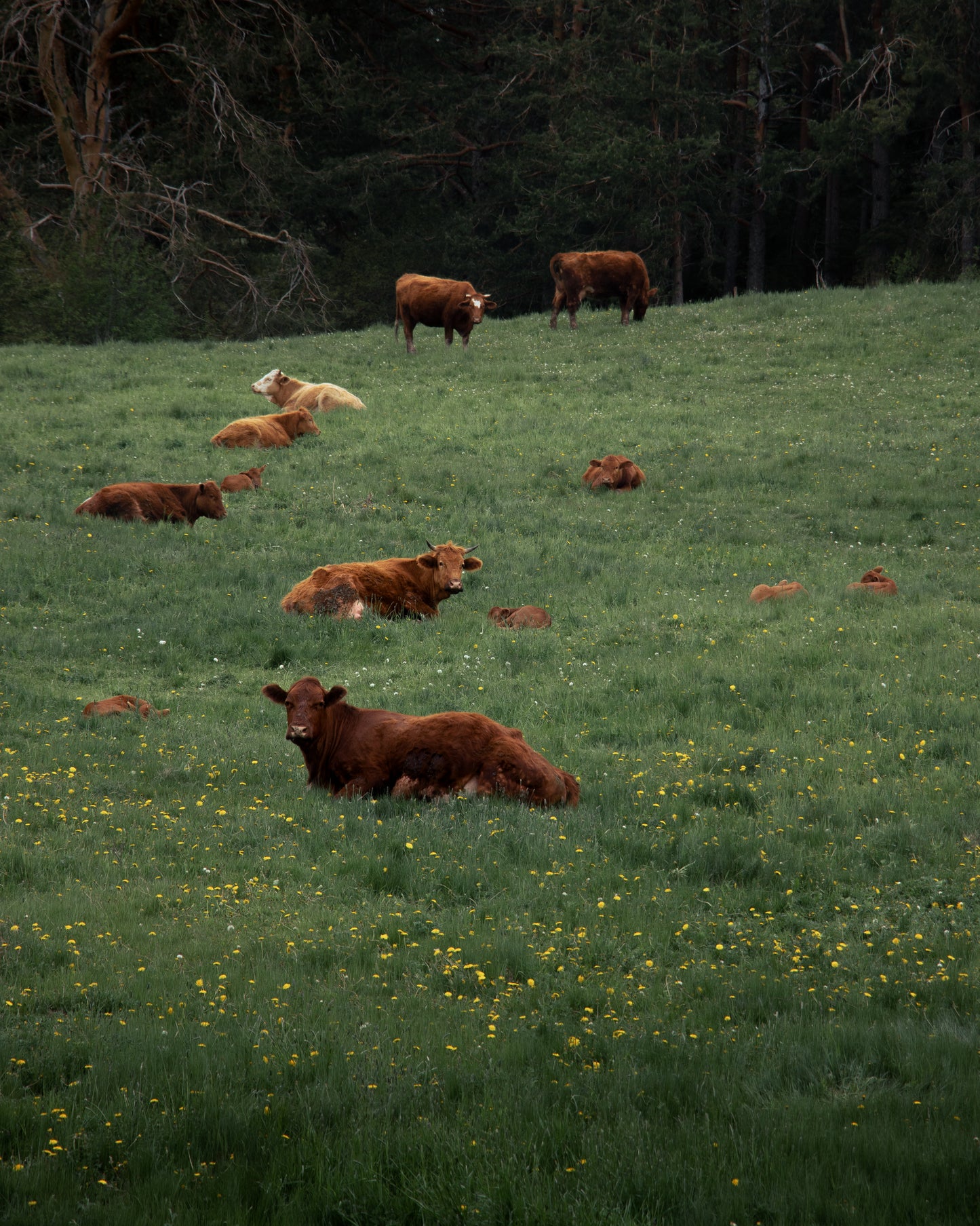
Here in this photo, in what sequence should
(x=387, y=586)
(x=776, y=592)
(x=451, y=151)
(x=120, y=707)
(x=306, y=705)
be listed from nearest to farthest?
(x=306, y=705) < (x=120, y=707) < (x=387, y=586) < (x=776, y=592) < (x=451, y=151)

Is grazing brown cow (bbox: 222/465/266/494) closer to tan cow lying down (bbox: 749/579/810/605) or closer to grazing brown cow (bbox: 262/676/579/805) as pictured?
tan cow lying down (bbox: 749/579/810/605)

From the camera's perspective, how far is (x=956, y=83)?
1706 inches

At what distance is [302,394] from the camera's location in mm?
27016

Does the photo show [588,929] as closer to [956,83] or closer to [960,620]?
[960,620]

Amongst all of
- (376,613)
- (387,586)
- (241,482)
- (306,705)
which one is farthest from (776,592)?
(241,482)

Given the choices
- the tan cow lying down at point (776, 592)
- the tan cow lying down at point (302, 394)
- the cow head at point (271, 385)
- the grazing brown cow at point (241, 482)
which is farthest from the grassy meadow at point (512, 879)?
the cow head at point (271, 385)

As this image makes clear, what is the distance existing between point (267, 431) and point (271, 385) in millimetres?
3618

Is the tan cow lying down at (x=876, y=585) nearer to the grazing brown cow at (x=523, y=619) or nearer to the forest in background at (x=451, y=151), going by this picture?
the grazing brown cow at (x=523, y=619)

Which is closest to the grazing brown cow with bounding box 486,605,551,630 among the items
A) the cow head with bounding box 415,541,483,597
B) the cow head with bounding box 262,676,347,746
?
the cow head with bounding box 415,541,483,597

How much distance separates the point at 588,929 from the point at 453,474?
15729 millimetres

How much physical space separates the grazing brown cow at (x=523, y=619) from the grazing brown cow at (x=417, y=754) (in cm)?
512

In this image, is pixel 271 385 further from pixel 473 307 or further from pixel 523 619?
pixel 523 619

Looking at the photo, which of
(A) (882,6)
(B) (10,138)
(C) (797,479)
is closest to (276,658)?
(C) (797,479)

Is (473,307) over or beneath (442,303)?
beneath
